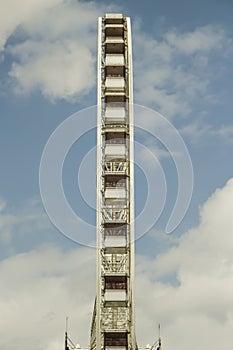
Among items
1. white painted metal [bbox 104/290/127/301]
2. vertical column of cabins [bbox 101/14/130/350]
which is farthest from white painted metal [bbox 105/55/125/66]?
white painted metal [bbox 104/290/127/301]

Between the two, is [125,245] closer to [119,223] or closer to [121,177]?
[119,223]

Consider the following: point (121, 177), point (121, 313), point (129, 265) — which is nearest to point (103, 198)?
point (121, 177)

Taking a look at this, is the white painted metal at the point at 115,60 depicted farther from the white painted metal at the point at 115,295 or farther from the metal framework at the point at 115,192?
the white painted metal at the point at 115,295

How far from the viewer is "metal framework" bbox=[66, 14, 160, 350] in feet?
276

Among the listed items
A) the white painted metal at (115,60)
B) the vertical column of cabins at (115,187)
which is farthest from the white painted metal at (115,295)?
the white painted metal at (115,60)

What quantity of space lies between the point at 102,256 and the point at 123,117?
19.5 m

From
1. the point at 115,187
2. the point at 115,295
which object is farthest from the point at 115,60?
the point at 115,295

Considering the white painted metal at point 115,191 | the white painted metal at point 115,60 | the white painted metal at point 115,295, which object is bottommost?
the white painted metal at point 115,295

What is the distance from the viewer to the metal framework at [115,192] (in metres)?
84.1

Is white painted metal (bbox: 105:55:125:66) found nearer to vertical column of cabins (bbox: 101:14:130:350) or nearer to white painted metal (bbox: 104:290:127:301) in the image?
vertical column of cabins (bbox: 101:14:130:350)

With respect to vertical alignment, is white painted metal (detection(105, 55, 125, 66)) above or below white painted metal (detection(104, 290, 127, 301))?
above

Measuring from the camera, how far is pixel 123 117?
9388 cm

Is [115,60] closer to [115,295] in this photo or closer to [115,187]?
[115,187]

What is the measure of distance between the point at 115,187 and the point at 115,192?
74 cm
